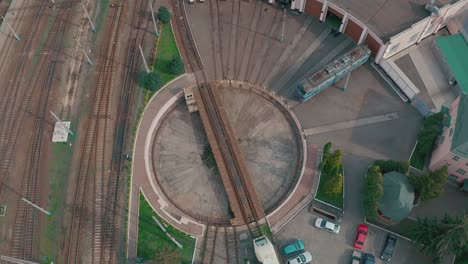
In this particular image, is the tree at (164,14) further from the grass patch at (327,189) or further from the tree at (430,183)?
the tree at (430,183)

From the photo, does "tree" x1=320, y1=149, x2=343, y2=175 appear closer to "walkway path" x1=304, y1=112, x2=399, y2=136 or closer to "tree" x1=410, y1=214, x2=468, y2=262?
"walkway path" x1=304, y1=112, x2=399, y2=136

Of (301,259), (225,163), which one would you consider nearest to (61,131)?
(225,163)

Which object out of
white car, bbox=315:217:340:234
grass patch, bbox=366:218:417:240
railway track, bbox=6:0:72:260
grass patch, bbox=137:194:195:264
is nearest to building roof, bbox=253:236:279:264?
white car, bbox=315:217:340:234

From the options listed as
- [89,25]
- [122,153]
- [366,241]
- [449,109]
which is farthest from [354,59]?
[89,25]

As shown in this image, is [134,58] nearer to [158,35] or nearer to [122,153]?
[158,35]

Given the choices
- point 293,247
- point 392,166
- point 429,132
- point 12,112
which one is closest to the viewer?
point 293,247

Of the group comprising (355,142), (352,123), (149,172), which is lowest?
(149,172)

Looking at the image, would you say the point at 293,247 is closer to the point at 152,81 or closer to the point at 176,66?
the point at 152,81
